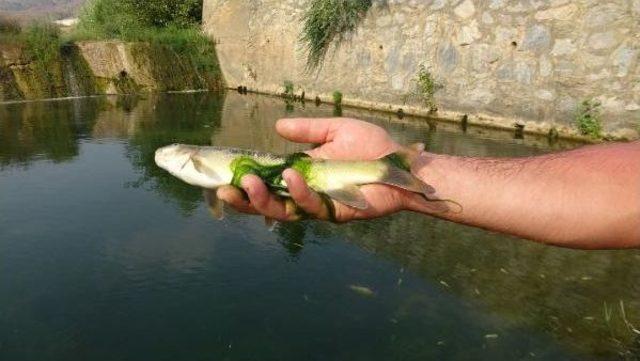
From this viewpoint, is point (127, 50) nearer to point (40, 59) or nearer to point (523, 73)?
point (40, 59)

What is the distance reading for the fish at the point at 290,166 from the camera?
261 centimetres

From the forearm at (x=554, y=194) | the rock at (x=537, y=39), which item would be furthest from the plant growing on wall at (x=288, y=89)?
the forearm at (x=554, y=194)

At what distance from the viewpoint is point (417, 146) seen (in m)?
2.83

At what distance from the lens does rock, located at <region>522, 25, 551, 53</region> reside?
10023mm

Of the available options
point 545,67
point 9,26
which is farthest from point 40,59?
point 545,67

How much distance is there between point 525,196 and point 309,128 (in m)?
1.22

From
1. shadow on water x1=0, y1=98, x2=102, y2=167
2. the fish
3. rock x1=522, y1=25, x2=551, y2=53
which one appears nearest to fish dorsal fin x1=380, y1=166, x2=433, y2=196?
the fish

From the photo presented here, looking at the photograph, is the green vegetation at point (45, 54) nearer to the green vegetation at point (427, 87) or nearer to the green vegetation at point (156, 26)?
the green vegetation at point (156, 26)

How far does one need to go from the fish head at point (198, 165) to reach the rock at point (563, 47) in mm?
8688

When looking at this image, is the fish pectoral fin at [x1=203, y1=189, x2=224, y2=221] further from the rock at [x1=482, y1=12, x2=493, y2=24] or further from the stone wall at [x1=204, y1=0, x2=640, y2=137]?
the rock at [x1=482, y1=12, x2=493, y2=24]

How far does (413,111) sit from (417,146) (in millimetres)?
10337

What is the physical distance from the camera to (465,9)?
11359 millimetres

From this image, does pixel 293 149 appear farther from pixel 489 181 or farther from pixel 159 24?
pixel 159 24

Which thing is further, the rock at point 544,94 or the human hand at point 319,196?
the rock at point 544,94
